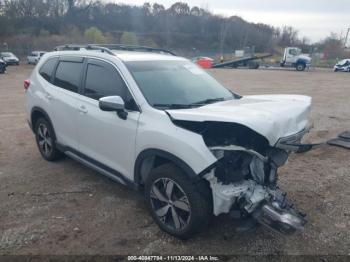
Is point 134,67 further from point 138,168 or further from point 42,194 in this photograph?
point 42,194

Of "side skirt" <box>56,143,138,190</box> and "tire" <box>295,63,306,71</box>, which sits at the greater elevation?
"side skirt" <box>56,143,138,190</box>

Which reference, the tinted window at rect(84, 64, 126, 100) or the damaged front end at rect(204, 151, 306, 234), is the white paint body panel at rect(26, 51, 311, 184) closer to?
the tinted window at rect(84, 64, 126, 100)

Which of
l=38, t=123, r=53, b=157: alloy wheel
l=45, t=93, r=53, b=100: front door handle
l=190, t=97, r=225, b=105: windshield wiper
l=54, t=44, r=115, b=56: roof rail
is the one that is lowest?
l=38, t=123, r=53, b=157: alloy wheel

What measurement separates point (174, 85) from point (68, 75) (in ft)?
5.58

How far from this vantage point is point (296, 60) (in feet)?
127

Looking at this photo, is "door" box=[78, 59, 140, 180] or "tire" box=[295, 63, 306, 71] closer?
"door" box=[78, 59, 140, 180]

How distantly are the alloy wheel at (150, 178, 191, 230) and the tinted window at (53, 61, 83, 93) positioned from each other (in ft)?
6.31

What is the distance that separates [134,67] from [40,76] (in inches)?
89.4

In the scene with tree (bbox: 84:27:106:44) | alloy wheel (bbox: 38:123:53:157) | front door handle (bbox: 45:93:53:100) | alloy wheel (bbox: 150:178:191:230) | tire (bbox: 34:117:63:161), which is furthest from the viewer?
tree (bbox: 84:27:106:44)

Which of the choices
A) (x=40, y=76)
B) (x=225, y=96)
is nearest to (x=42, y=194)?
(x=40, y=76)

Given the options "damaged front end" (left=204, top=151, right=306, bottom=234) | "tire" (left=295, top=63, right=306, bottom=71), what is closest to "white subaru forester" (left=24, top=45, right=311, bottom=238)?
"damaged front end" (left=204, top=151, right=306, bottom=234)

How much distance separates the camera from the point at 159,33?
10475cm

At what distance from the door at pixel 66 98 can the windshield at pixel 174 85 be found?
1036 mm

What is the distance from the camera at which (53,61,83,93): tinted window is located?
4480 millimetres
